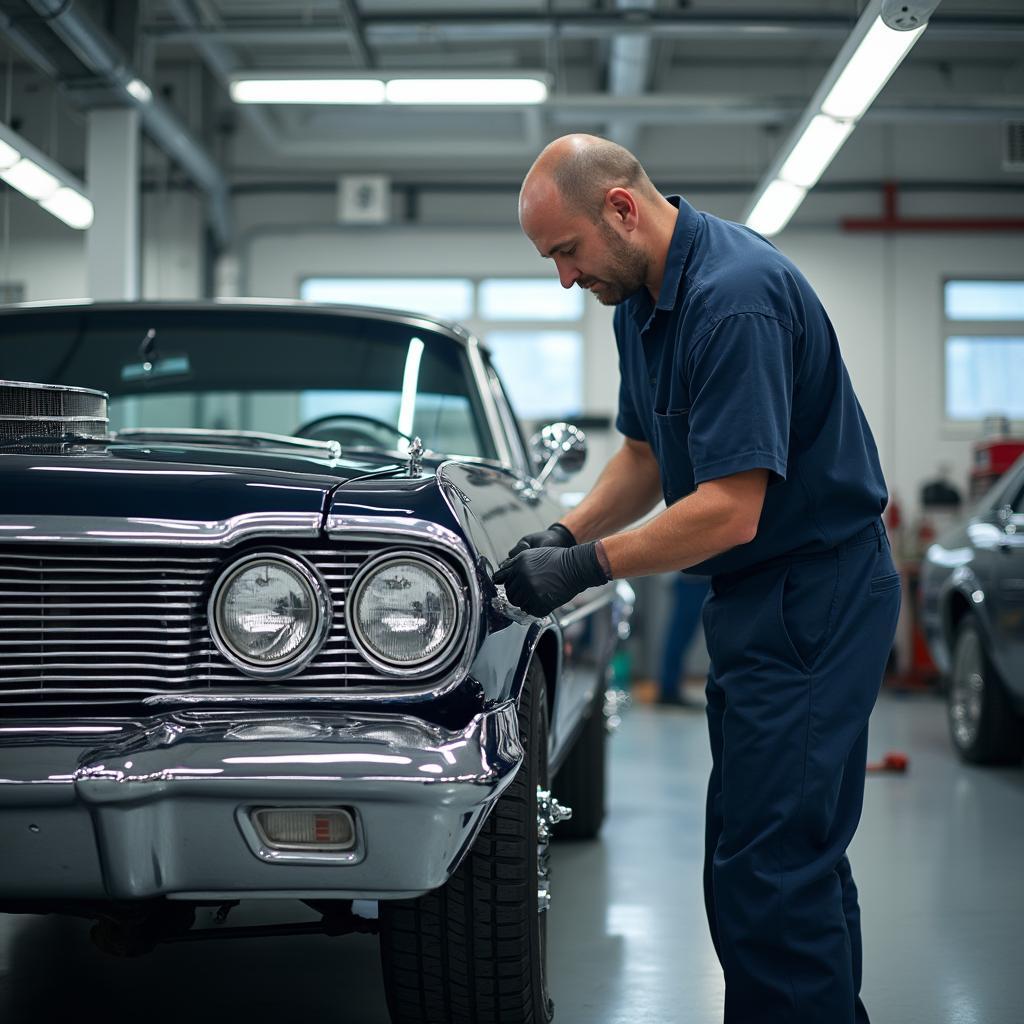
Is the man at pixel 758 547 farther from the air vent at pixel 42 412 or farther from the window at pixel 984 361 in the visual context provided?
the window at pixel 984 361

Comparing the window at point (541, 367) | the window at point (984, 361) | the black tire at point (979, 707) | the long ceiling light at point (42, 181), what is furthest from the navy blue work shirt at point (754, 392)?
the window at point (984, 361)

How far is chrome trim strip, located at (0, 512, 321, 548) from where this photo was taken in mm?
1804

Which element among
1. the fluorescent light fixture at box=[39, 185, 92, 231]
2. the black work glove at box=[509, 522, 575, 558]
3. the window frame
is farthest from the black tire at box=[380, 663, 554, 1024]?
the window frame

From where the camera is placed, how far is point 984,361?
1176 centimetres

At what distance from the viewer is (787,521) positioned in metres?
2.03

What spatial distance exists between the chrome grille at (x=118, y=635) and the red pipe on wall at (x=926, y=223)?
35.1 ft

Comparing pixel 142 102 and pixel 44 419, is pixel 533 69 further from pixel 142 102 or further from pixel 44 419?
pixel 44 419

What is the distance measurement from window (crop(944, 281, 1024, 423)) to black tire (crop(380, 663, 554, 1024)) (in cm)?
1052

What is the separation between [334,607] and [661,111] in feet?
26.5

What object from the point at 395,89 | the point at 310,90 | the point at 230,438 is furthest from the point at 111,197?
the point at 230,438

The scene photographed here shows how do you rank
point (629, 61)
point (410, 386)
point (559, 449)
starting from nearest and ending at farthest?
point (410, 386)
point (559, 449)
point (629, 61)

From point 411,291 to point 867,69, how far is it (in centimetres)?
611

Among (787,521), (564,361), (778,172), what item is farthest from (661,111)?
(787,521)

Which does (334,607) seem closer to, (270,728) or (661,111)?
(270,728)
